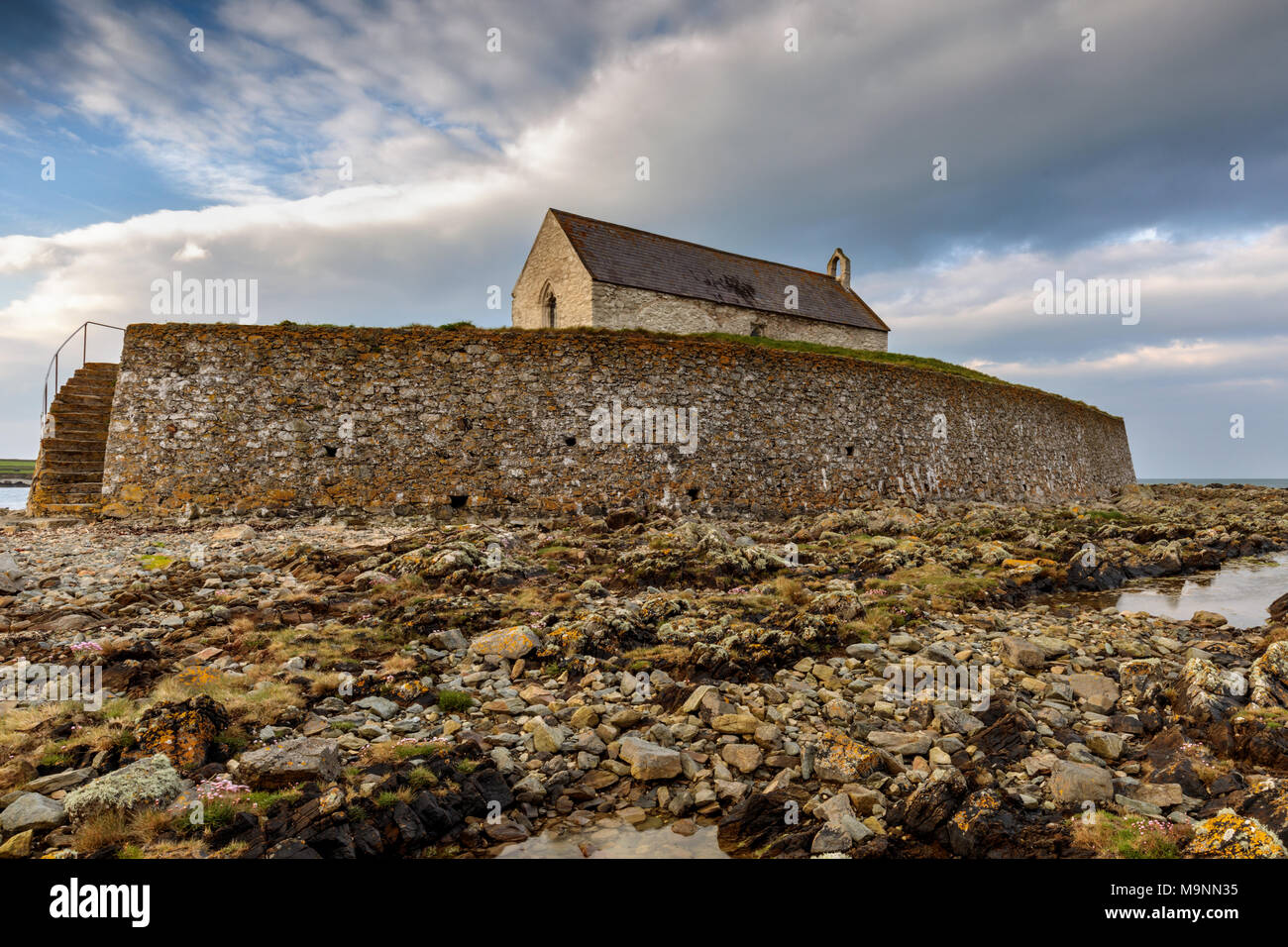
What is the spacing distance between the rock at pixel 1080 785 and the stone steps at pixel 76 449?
1778cm

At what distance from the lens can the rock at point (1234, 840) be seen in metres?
3.38

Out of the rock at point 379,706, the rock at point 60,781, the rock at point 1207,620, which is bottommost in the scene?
the rock at point 1207,620

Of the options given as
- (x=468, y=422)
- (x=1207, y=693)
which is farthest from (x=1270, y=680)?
(x=468, y=422)

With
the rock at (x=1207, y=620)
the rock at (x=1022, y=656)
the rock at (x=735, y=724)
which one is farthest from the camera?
the rock at (x=1207, y=620)

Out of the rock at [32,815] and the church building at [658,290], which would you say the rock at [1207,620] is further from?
the church building at [658,290]

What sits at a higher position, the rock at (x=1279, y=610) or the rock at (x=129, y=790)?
the rock at (x=129, y=790)

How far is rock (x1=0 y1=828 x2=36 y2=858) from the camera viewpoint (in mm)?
3092

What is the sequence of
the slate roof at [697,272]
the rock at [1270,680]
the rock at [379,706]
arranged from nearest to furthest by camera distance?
1. the rock at [379,706]
2. the rock at [1270,680]
3. the slate roof at [697,272]

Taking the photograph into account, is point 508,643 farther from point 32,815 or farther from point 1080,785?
point 1080,785

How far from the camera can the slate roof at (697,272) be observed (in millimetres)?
26922

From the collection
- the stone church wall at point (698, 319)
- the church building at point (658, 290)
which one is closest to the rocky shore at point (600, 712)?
the stone church wall at point (698, 319)

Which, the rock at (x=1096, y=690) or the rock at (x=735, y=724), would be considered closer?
the rock at (x=735, y=724)

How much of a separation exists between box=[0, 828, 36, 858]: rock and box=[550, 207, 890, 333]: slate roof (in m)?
24.2

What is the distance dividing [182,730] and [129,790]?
2.29 ft
